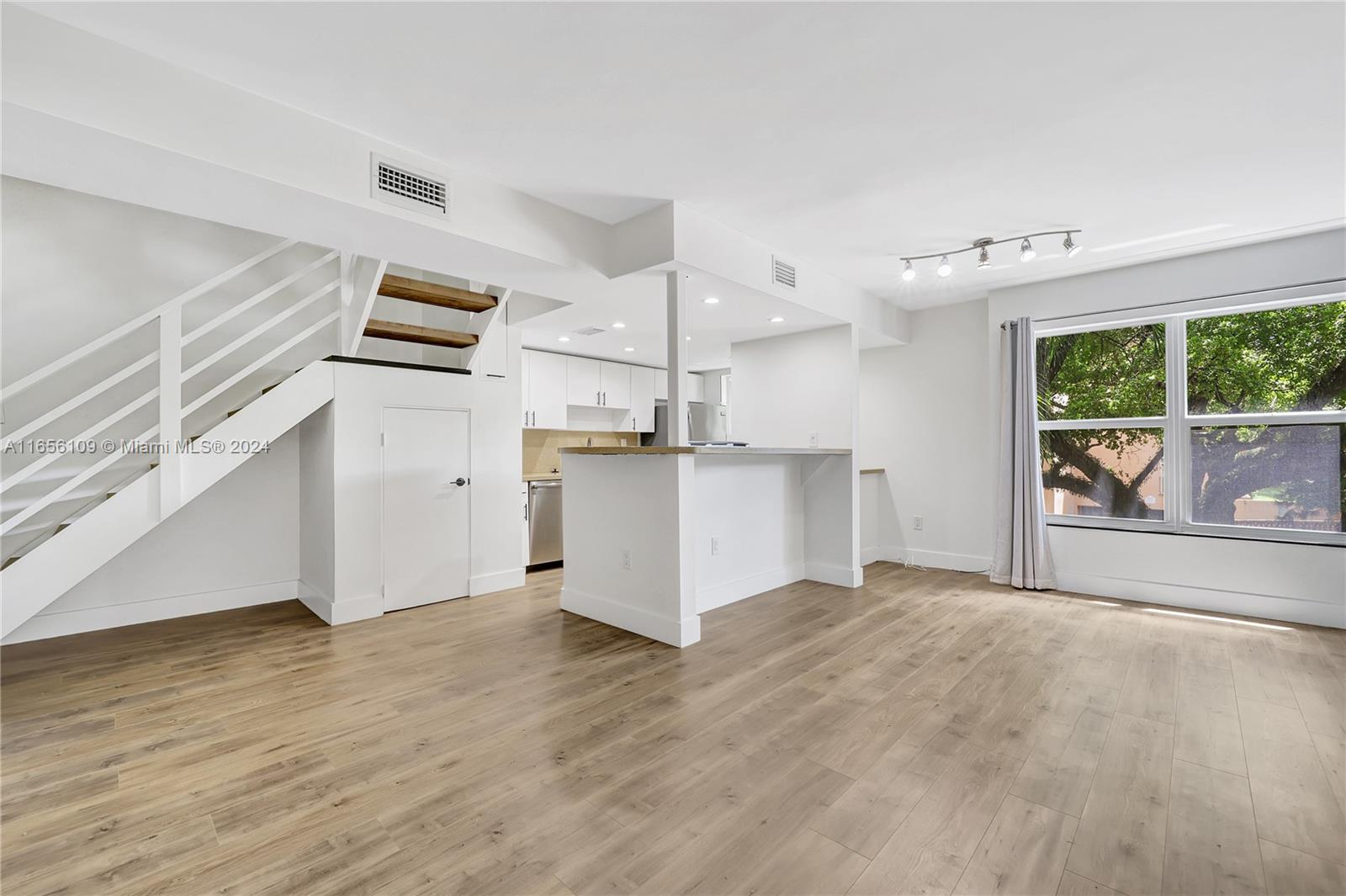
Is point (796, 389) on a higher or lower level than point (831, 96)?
lower

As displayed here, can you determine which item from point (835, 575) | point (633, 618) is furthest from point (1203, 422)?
point (633, 618)

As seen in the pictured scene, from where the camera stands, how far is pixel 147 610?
386cm

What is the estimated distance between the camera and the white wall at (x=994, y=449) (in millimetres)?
3814

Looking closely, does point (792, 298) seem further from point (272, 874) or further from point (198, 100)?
point (272, 874)

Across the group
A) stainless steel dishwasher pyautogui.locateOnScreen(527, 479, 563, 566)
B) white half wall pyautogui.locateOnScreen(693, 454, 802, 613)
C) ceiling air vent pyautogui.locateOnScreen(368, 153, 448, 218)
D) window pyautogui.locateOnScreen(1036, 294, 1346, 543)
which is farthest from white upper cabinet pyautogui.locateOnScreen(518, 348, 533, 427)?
window pyautogui.locateOnScreen(1036, 294, 1346, 543)

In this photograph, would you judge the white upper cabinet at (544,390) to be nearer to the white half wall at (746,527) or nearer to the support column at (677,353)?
the white half wall at (746,527)

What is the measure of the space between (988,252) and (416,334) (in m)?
4.14

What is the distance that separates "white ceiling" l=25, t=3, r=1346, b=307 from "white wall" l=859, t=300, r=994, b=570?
2.04 meters

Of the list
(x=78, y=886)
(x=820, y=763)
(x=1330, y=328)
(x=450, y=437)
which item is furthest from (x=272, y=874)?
(x=1330, y=328)

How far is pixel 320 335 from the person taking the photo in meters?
4.48

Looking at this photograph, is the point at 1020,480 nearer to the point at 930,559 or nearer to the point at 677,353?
the point at 930,559

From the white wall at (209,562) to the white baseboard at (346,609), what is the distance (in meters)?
0.62

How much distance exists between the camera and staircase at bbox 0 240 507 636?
289 cm

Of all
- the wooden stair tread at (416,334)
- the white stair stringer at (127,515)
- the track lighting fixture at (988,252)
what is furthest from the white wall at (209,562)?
the track lighting fixture at (988,252)
